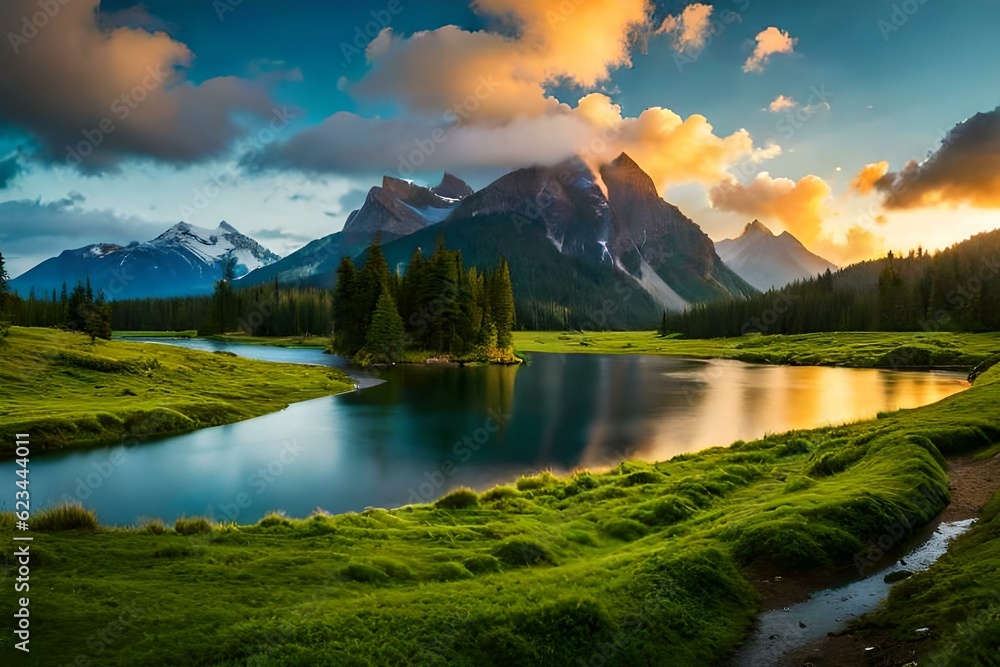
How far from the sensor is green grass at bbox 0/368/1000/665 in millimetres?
9008

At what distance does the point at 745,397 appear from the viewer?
2606 inches

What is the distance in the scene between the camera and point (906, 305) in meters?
155

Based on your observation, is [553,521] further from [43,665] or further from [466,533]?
[43,665]

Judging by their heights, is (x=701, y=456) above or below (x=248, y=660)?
below

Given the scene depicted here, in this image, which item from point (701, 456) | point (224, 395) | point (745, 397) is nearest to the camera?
point (701, 456)

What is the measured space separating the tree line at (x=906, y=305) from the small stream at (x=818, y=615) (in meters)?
159

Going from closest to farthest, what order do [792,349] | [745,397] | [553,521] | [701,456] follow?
[553,521] < [701,456] < [745,397] < [792,349]

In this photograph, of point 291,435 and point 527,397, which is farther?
point 527,397

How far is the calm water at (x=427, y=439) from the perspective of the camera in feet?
96.1

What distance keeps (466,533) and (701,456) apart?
21.3 metres

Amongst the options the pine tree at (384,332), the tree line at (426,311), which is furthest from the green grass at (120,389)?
the tree line at (426,311)

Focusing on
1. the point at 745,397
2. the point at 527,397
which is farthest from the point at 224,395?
the point at 745,397

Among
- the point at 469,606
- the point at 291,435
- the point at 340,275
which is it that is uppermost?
the point at 340,275
